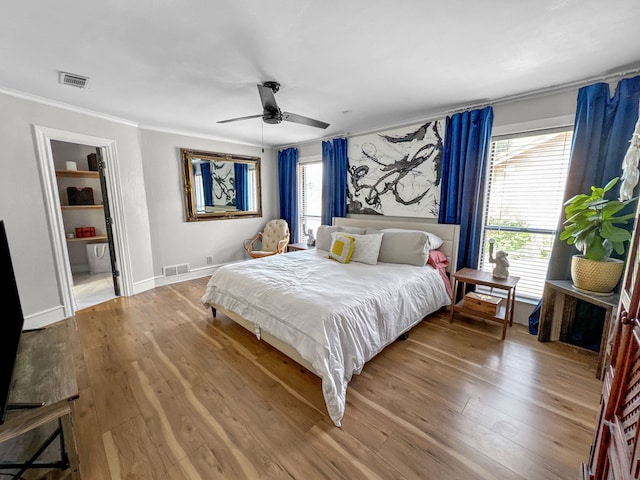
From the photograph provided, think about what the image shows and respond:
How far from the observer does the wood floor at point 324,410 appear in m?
1.40

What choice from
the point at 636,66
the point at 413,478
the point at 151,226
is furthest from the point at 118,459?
the point at 636,66

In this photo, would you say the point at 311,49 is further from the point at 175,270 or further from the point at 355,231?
the point at 175,270

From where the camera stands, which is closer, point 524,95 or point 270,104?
point 270,104

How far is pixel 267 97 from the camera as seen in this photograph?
229cm

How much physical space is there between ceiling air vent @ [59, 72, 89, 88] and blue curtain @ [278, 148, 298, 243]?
10.5 feet

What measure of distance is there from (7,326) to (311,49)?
2366mm

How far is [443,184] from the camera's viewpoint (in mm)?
3287

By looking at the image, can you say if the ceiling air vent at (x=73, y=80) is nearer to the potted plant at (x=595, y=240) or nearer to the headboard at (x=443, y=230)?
the headboard at (x=443, y=230)

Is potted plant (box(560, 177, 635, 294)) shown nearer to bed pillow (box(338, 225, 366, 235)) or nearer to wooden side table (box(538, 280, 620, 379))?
wooden side table (box(538, 280, 620, 379))

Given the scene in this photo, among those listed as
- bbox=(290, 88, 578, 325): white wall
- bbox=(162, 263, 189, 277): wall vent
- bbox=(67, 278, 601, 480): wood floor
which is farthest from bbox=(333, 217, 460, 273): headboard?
bbox=(162, 263, 189, 277): wall vent

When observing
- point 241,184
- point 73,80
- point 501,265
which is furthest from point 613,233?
point 241,184

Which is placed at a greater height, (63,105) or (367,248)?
(63,105)

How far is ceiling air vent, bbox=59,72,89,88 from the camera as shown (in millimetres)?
2230

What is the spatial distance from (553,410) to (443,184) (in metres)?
2.39
